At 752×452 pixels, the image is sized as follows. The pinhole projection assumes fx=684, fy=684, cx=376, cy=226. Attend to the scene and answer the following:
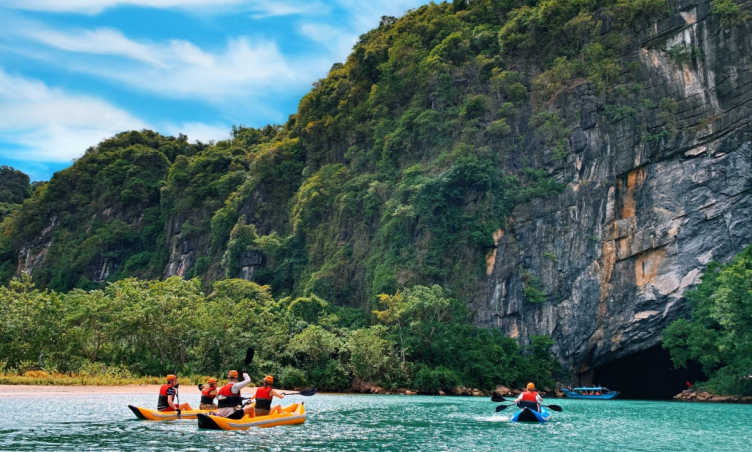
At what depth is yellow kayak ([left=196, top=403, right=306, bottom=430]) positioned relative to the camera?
52.1ft

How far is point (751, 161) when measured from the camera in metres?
38.9

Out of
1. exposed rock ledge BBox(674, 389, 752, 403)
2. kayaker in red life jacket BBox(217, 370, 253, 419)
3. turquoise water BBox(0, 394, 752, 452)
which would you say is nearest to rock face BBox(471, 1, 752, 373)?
exposed rock ledge BBox(674, 389, 752, 403)

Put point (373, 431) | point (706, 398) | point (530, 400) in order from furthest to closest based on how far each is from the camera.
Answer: point (706, 398)
point (530, 400)
point (373, 431)

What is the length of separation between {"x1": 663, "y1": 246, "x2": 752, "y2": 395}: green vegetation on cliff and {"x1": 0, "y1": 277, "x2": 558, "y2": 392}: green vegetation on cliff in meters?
7.66

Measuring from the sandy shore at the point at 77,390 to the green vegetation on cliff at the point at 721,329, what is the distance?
81.3 ft

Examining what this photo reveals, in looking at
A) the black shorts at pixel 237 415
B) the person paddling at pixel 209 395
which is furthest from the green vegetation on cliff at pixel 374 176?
the black shorts at pixel 237 415

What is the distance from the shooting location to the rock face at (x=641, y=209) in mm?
39062

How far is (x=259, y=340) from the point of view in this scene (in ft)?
124

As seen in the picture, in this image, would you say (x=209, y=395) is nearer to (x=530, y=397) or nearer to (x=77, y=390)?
(x=530, y=397)

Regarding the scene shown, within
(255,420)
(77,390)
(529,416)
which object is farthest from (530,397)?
(77,390)

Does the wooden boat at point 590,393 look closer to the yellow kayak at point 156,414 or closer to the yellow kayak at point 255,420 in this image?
the yellow kayak at point 255,420

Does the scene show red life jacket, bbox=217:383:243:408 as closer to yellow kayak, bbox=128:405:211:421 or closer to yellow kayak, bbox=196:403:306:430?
yellow kayak, bbox=196:403:306:430

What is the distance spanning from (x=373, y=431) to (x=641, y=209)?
29.0 m

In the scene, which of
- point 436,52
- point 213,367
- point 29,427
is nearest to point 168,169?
point 436,52
